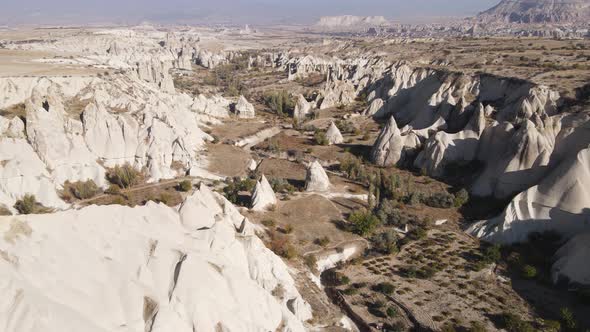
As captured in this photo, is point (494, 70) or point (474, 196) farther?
point (494, 70)

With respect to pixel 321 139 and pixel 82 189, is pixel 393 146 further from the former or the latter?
pixel 82 189

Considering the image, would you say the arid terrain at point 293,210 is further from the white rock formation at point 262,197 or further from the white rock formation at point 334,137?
the white rock formation at point 334,137

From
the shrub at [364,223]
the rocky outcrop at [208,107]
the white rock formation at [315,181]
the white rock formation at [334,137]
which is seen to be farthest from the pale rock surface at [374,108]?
the shrub at [364,223]

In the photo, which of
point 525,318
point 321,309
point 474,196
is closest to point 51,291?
point 321,309

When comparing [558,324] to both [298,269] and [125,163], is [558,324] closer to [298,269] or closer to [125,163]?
[298,269]

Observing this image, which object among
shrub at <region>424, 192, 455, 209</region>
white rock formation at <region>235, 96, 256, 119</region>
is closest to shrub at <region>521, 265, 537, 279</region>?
shrub at <region>424, 192, 455, 209</region>

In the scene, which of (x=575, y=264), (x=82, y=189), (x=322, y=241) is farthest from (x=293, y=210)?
(x=575, y=264)
